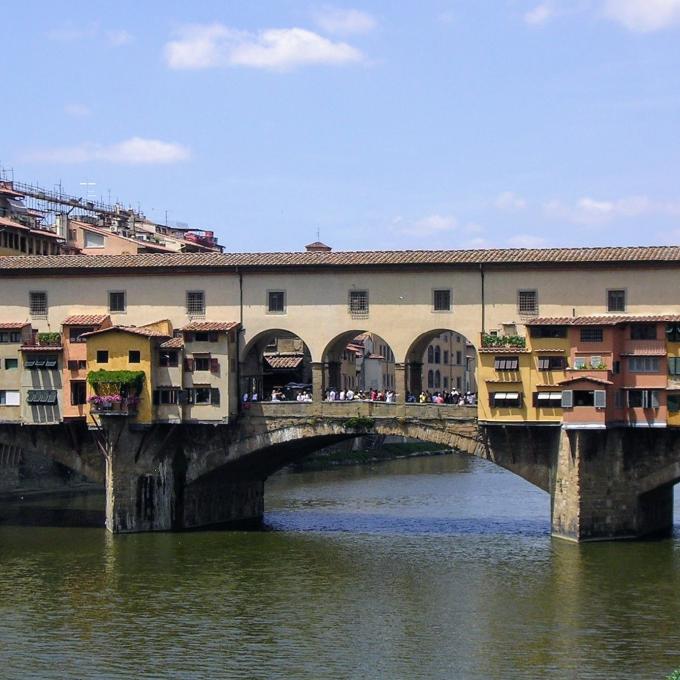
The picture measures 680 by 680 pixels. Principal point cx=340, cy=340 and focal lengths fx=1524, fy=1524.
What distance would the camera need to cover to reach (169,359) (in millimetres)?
68125

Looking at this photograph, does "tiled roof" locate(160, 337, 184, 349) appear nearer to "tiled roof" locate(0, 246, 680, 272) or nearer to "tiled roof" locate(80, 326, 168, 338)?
"tiled roof" locate(80, 326, 168, 338)

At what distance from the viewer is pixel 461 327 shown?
66.6m

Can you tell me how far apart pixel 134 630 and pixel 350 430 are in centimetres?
2124

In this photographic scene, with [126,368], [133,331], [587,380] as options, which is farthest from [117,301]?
[587,380]

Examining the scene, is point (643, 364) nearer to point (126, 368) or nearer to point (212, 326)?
point (212, 326)

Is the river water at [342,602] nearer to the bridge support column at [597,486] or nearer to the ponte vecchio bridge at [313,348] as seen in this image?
the bridge support column at [597,486]

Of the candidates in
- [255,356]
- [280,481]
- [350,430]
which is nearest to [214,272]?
[255,356]

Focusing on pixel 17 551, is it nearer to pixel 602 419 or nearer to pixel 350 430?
pixel 350 430

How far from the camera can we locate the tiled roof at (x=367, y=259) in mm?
64500

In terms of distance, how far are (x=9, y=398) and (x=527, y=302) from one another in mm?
24317

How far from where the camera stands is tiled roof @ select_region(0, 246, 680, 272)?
212 ft

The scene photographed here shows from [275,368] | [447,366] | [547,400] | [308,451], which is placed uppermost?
[447,366]

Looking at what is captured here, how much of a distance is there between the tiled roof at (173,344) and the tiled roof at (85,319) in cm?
355

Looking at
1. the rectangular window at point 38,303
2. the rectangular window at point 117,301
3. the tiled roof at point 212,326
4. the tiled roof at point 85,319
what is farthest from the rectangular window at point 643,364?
the rectangular window at point 38,303
